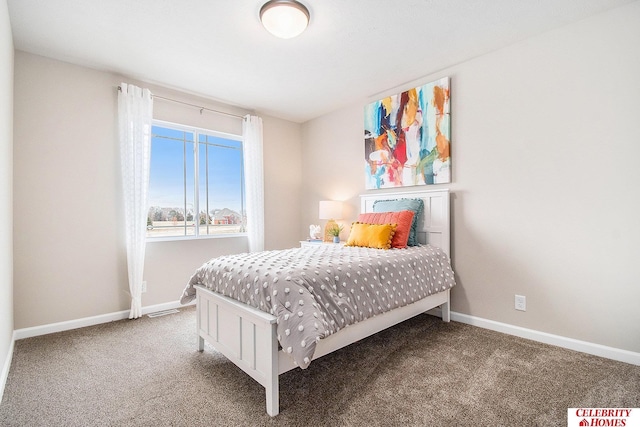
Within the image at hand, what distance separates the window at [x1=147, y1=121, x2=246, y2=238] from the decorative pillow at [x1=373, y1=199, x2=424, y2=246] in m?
2.00

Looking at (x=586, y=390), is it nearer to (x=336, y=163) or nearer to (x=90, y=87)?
(x=336, y=163)

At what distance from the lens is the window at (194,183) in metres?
3.62

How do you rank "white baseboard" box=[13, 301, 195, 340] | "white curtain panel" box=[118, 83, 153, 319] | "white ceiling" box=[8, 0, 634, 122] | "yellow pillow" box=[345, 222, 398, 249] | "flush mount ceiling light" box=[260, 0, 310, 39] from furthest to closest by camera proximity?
"white curtain panel" box=[118, 83, 153, 319] → "yellow pillow" box=[345, 222, 398, 249] → "white baseboard" box=[13, 301, 195, 340] → "white ceiling" box=[8, 0, 634, 122] → "flush mount ceiling light" box=[260, 0, 310, 39]

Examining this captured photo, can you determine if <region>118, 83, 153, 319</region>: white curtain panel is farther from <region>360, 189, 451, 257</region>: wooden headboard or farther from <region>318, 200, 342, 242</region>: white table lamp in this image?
<region>360, 189, 451, 257</region>: wooden headboard

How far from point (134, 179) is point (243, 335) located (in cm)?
225

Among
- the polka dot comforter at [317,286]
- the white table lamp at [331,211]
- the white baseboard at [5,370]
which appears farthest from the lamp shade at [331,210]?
the white baseboard at [5,370]

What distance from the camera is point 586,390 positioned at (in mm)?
1803

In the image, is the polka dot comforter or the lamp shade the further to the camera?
the lamp shade

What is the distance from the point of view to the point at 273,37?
2.56 metres

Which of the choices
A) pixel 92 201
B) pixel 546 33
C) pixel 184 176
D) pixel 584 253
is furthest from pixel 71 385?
pixel 546 33

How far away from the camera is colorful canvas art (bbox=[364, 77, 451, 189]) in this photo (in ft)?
10.3

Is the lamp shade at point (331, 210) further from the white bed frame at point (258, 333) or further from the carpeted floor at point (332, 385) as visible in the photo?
the carpeted floor at point (332, 385)

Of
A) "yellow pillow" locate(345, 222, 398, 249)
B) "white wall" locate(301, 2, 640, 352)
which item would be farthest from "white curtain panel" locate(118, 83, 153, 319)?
"white wall" locate(301, 2, 640, 352)

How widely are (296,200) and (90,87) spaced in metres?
2.82
